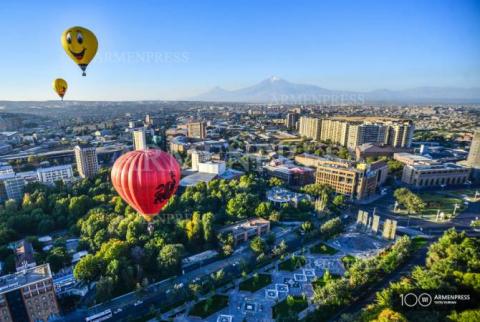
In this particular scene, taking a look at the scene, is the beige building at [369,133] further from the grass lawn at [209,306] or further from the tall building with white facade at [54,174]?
the tall building with white facade at [54,174]

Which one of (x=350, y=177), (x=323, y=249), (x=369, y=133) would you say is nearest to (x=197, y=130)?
(x=369, y=133)

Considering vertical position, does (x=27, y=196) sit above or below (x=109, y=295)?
above

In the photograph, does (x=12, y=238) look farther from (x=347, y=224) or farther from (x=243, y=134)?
(x=243, y=134)

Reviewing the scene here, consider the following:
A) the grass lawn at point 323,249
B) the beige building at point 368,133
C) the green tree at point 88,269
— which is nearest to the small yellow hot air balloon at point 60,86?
the green tree at point 88,269

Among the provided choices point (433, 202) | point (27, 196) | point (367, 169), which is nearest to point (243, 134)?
point (367, 169)

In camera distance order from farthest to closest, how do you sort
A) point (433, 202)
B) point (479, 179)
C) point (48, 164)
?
point (48, 164) → point (479, 179) → point (433, 202)

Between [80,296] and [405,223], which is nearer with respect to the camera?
[80,296]

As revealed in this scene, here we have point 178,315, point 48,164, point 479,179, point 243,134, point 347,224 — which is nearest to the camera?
point 178,315

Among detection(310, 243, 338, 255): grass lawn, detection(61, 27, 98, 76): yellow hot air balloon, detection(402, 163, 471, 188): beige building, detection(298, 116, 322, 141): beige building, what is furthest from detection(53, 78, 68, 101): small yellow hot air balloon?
detection(298, 116, 322, 141): beige building
